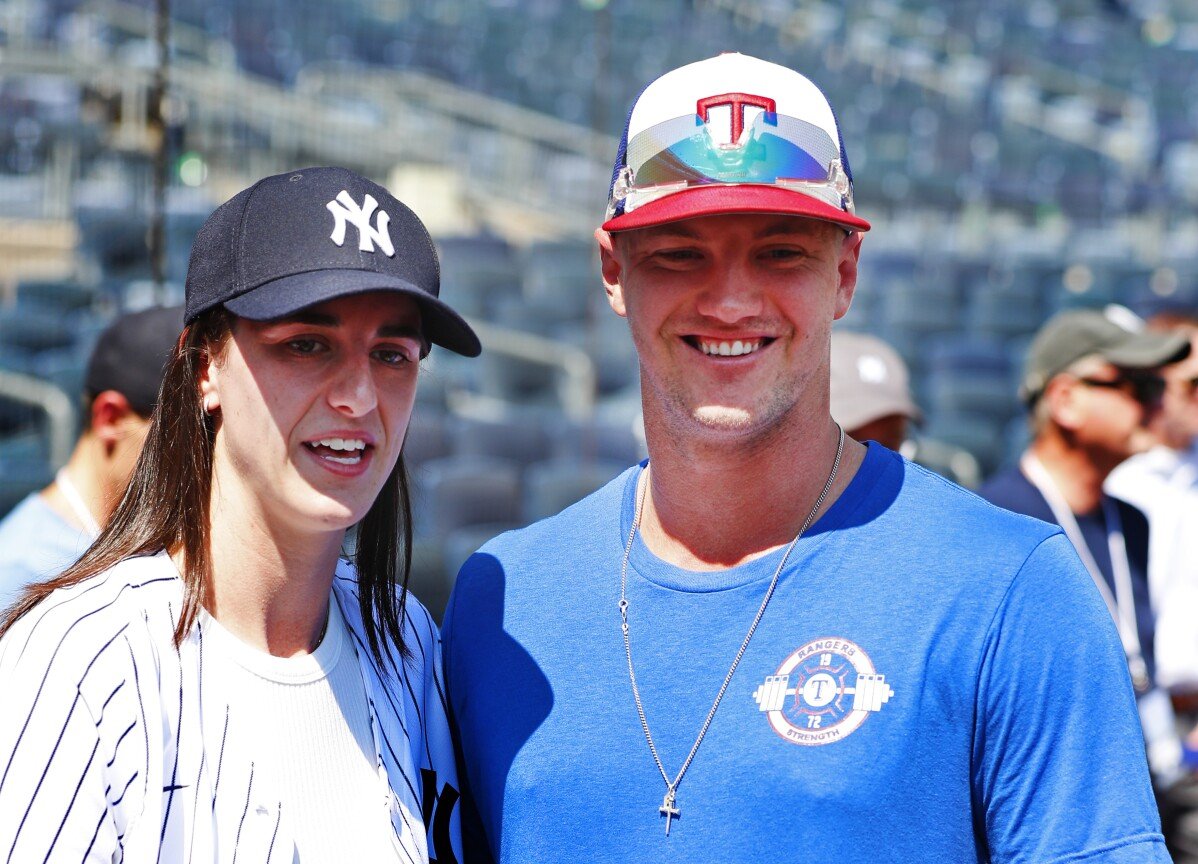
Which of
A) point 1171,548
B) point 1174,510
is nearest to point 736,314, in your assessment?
→ point 1171,548

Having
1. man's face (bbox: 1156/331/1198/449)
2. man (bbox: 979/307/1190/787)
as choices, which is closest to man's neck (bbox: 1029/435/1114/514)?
man (bbox: 979/307/1190/787)

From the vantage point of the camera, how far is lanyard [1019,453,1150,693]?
351cm

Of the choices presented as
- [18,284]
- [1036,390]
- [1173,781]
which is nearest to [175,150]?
[18,284]

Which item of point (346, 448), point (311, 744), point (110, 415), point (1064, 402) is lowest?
point (311, 744)

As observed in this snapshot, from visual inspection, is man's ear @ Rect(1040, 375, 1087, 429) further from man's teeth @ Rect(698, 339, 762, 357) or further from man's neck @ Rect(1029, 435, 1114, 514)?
man's teeth @ Rect(698, 339, 762, 357)

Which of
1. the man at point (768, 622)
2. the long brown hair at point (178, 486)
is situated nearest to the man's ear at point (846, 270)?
the man at point (768, 622)

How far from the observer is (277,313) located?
1670mm

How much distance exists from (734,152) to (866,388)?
1.81 meters

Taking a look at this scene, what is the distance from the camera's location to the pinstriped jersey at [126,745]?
148cm

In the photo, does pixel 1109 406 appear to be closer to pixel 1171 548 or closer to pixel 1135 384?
pixel 1135 384

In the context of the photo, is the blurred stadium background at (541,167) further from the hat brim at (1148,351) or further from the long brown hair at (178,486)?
the long brown hair at (178,486)

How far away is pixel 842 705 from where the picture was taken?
5.56 feet

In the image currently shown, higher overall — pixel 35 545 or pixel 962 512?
pixel 35 545

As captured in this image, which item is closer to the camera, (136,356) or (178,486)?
(178,486)
